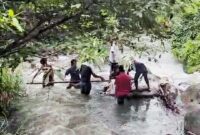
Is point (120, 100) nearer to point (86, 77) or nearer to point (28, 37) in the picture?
point (86, 77)

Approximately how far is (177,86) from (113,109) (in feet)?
10.5

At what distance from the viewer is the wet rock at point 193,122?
31.5ft

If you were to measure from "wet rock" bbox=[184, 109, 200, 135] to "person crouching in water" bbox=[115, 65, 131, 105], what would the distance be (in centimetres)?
207

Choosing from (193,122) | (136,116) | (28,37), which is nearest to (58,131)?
(136,116)

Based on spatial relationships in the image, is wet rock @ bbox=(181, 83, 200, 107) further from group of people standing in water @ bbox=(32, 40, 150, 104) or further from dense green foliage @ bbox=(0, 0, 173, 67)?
dense green foliage @ bbox=(0, 0, 173, 67)

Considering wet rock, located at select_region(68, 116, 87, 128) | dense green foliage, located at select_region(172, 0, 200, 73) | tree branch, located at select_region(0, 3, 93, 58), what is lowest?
wet rock, located at select_region(68, 116, 87, 128)

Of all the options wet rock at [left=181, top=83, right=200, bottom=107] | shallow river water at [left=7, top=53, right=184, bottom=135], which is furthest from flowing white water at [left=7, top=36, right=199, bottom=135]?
wet rock at [left=181, top=83, right=200, bottom=107]

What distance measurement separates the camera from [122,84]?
11328mm

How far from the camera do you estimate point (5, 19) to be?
11.3 feet

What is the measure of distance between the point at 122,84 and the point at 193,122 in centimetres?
237

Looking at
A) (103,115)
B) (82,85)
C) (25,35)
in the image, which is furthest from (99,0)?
(82,85)

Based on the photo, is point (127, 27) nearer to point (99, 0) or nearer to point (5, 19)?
point (99, 0)

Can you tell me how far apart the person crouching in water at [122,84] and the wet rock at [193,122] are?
6.78 feet

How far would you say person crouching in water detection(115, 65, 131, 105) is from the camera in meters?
11.2
